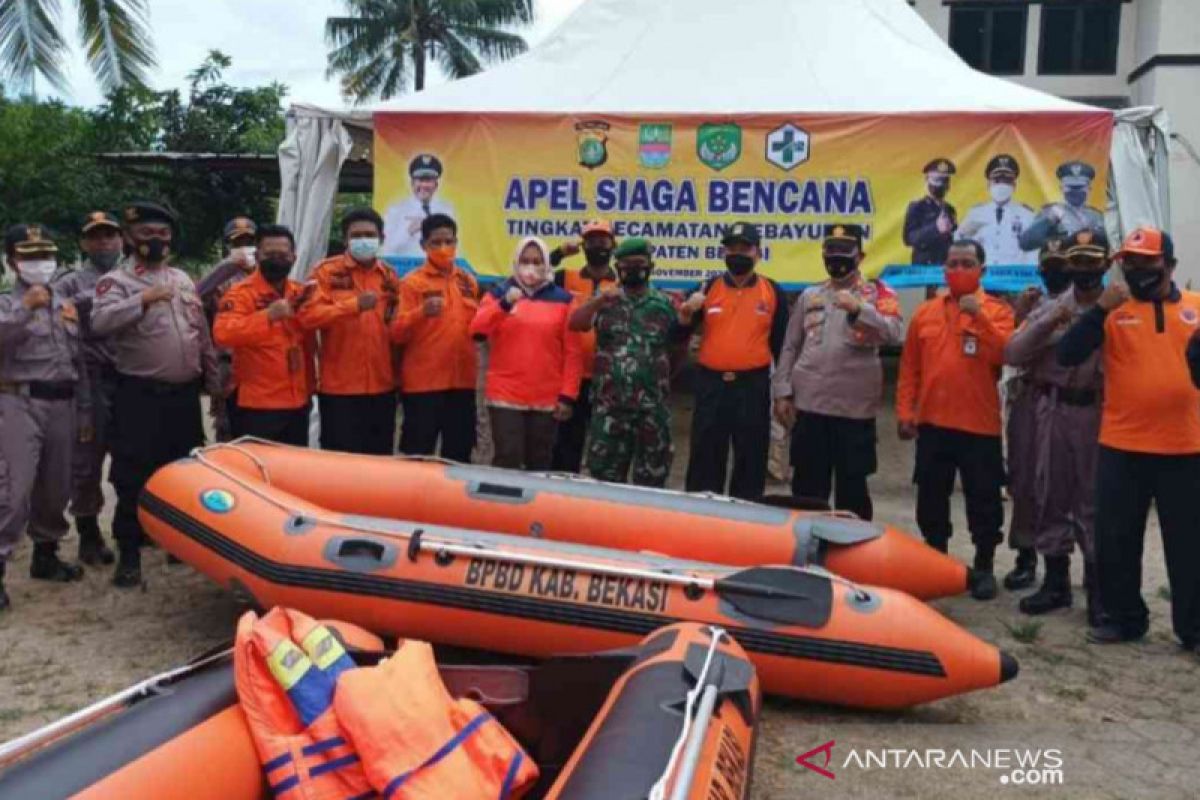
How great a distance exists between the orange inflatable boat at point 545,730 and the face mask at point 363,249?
2.52m

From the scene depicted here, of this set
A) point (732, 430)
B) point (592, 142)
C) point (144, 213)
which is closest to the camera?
point (144, 213)

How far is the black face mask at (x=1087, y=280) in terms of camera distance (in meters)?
4.29

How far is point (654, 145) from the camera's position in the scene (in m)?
6.79

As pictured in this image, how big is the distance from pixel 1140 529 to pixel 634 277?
2431mm

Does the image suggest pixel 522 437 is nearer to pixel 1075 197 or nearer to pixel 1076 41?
pixel 1075 197

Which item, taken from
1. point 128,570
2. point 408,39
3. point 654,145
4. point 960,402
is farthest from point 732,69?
point 408,39

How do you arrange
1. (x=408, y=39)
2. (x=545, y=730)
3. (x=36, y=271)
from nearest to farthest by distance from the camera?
1. (x=545, y=730)
2. (x=36, y=271)
3. (x=408, y=39)

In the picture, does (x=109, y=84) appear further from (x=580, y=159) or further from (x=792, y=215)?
(x=792, y=215)

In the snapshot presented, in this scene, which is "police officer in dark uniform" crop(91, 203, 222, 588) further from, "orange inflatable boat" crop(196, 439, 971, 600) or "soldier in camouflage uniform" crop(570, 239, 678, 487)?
"soldier in camouflage uniform" crop(570, 239, 678, 487)

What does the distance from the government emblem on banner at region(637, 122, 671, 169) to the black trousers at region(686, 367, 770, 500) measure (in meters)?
2.11

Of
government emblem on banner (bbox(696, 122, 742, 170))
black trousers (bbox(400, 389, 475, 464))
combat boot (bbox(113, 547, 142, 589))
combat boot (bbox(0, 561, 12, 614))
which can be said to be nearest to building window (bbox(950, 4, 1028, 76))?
government emblem on banner (bbox(696, 122, 742, 170))

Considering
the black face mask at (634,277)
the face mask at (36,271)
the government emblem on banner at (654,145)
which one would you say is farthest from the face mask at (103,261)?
the government emblem on banner at (654,145)

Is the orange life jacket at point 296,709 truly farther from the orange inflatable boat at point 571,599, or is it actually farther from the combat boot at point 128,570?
the combat boot at point 128,570

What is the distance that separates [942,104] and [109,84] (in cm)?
670
